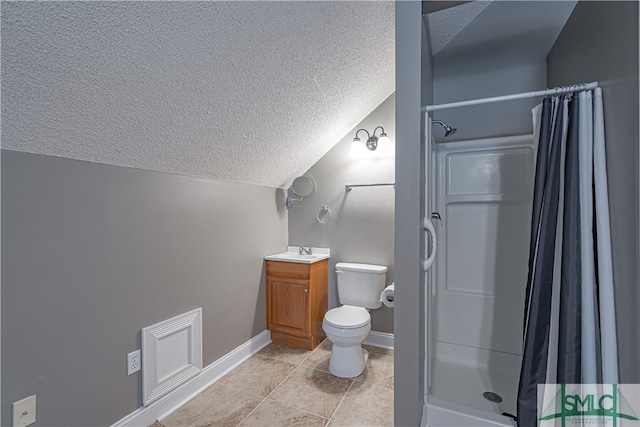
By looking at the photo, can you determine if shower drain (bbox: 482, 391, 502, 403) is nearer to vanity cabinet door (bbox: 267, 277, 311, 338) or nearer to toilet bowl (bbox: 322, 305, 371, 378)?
toilet bowl (bbox: 322, 305, 371, 378)

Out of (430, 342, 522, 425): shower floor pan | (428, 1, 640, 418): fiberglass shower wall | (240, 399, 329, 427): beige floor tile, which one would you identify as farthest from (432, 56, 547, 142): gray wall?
(240, 399, 329, 427): beige floor tile

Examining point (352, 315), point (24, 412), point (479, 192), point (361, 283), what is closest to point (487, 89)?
point (479, 192)

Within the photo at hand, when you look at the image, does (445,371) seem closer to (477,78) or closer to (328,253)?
(328,253)

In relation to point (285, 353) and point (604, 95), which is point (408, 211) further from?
point (285, 353)

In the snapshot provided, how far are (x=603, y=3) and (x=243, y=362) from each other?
113 inches

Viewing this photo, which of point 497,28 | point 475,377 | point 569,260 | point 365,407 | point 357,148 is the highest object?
point 497,28

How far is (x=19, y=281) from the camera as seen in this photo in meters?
1.09

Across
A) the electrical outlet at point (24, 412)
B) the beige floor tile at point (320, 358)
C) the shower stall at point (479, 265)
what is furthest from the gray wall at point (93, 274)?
the shower stall at point (479, 265)

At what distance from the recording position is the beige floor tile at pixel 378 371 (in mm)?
1979

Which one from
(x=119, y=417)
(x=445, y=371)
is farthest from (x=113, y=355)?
(x=445, y=371)

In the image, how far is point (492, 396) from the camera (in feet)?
5.50

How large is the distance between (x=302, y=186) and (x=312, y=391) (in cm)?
170

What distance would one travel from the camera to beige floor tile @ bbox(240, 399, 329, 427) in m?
1.58

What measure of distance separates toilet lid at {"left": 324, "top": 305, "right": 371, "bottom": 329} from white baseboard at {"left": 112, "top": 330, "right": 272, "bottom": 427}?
2.40ft
